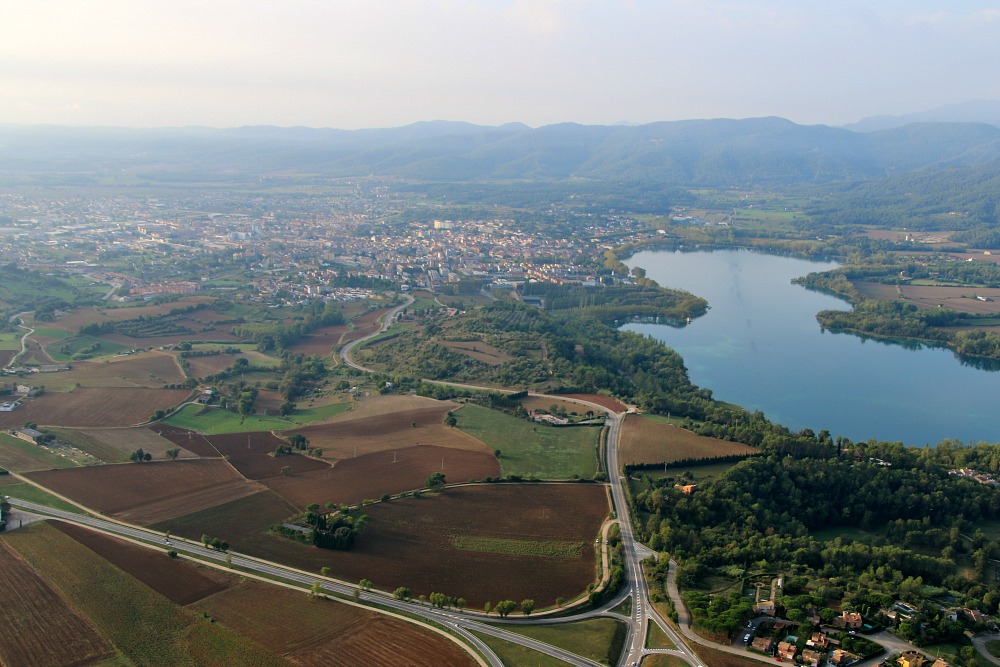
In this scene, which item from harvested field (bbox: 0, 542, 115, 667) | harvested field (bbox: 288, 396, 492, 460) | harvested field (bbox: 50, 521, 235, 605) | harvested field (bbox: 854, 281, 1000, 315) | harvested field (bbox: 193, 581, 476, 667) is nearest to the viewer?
harvested field (bbox: 0, 542, 115, 667)

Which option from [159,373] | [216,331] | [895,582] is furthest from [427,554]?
[216,331]

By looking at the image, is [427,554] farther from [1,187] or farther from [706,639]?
[1,187]

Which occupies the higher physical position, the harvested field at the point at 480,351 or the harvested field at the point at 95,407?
the harvested field at the point at 480,351

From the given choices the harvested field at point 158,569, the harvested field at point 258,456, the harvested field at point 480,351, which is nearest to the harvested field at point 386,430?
the harvested field at point 258,456

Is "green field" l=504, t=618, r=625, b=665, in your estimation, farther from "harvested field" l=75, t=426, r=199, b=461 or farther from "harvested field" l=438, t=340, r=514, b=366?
"harvested field" l=438, t=340, r=514, b=366

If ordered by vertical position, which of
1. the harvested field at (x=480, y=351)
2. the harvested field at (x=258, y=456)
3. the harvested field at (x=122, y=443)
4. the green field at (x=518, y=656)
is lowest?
the green field at (x=518, y=656)

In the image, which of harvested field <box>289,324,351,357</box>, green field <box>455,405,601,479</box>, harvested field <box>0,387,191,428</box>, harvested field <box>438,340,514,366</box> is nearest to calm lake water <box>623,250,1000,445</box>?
harvested field <box>438,340,514,366</box>

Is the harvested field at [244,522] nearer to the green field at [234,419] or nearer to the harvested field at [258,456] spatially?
the harvested field at [258,456]
